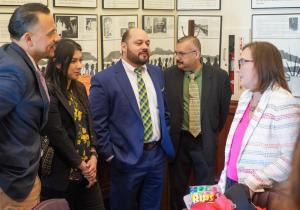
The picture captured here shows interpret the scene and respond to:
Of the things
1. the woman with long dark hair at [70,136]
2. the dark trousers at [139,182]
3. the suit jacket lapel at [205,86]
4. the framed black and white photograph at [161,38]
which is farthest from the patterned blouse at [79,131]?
the framed black and white photograph at [161,38]

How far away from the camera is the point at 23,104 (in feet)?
6.17

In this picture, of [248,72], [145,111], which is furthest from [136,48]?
[248,72]

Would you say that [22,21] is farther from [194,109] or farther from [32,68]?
[194,109]

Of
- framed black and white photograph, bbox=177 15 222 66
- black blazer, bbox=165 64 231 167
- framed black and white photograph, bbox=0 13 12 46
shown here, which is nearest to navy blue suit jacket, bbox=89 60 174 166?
black blazer, bbox=165 64 231 167

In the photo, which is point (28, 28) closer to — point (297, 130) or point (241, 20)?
point (297, 130)

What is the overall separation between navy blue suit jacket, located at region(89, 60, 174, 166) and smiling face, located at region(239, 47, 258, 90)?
2.88 ft

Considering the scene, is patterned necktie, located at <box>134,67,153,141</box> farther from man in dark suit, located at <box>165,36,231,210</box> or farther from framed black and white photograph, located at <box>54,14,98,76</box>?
framed black and white photograph, located at <box>54,14,98,76</box>

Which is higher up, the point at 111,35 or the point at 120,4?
the point at 120,4

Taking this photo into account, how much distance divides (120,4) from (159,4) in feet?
1.86

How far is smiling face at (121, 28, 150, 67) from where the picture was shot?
3106 millimetres

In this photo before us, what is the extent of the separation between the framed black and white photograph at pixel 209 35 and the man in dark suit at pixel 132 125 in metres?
1.35

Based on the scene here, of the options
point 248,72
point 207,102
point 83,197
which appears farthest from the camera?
point 207,102

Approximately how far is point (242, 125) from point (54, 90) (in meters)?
1.06

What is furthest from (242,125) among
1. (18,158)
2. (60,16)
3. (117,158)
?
(60,16)
